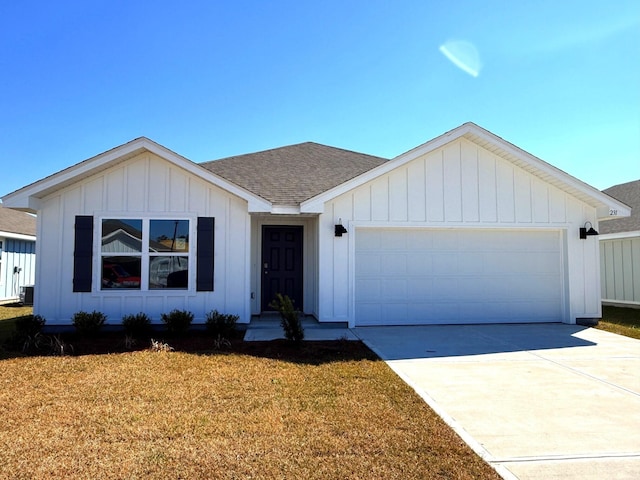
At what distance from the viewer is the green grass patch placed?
8.80 m

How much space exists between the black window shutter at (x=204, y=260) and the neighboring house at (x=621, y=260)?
13.3 m

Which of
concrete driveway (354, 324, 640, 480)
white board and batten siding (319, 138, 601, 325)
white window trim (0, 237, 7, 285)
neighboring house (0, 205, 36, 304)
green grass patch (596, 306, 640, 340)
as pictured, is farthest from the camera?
neighboring house (0, 205, 36, 304)

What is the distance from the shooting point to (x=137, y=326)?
8.03m

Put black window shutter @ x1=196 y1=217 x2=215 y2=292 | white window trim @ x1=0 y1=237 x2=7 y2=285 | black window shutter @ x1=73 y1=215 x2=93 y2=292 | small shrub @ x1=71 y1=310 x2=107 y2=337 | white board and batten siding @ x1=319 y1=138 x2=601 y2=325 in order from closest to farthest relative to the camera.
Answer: small shrub @ x1=71 y1=310 x2=107 y2=337
black window shutter @ x1=73 y1=215 x2=93 y2=292
black window shutter @ x1=196 y1=217 x2=215 y2=292
white board and batten siding @ x1=319 y1=138 x2=601 y2=325
white window trim @ x1=0 y1=237 x2=7 y2=285

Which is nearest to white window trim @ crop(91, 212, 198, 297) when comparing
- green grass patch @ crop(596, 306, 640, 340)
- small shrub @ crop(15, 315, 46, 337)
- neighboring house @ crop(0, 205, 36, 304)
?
small shrub @ crop(15, 315, 46, 337)

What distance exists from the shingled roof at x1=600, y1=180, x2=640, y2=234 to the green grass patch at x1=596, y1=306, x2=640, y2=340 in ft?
8.84

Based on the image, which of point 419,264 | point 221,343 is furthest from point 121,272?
point 419,264

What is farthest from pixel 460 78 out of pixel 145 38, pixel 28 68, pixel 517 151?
pixel 28 68

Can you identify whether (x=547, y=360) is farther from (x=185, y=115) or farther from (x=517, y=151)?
(x=185, y=115)

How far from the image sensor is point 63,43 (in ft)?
32.8

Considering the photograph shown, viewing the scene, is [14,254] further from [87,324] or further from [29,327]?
[87,324]

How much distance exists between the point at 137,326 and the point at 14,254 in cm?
1091

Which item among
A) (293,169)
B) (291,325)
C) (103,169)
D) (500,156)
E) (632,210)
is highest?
(293,169)

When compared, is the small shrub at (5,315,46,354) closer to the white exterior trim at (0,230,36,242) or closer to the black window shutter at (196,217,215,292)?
the black window shutter at (196,217,215,292)
